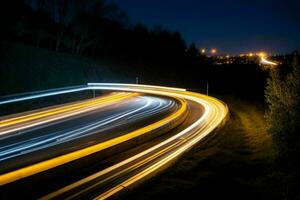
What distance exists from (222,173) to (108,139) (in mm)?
6878

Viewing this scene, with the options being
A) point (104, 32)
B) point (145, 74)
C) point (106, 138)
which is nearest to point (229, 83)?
point (145, 74)

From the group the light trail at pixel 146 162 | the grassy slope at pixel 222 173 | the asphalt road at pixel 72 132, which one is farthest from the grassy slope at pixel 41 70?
the grassy slope at pixel 222 173

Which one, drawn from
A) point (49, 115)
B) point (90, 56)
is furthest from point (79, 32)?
point (49, 115)

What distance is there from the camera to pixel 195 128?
70.8 ft

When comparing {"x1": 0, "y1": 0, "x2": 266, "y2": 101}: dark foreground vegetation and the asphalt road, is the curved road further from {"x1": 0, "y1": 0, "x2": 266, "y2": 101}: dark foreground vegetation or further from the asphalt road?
{"x1": 0, "y1": 0, "x2": 266, "y2": 101}: dark foreground vegetation

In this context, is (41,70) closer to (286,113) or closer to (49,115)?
(49,115)

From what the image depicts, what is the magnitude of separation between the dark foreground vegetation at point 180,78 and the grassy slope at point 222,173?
35mm

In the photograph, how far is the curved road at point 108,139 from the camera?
12453 millimetres

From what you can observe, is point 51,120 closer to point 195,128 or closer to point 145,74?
point 195,128

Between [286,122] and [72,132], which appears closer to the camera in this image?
[286,122]

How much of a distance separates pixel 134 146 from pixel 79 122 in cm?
626

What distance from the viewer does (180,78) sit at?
6153 cm

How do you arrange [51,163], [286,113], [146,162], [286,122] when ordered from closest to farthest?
[51,163], [286,122], [286,113], [146,162]

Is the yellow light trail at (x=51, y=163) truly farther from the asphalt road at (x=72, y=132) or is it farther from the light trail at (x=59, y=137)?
the light trail at (x=59, y=137)
